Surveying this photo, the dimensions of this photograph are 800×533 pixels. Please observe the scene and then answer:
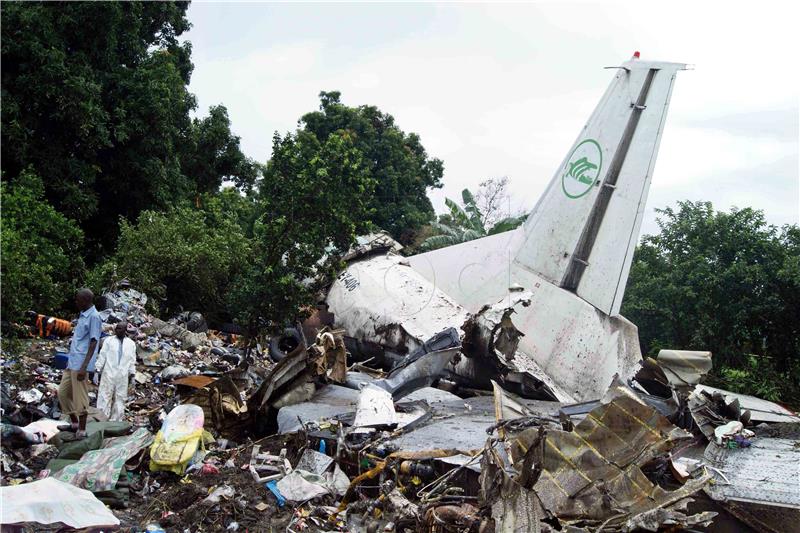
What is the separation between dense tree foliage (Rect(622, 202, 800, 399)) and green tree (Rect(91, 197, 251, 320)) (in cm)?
1035

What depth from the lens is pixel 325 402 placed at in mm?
10297

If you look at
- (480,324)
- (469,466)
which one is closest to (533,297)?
(480,324)

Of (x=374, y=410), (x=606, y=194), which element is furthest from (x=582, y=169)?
(x=374, y=410)

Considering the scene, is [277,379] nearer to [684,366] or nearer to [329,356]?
[329,356]

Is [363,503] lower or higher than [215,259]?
lower

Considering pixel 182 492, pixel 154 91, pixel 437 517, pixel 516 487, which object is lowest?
pixel 182 492

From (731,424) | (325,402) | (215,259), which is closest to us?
(731,424)

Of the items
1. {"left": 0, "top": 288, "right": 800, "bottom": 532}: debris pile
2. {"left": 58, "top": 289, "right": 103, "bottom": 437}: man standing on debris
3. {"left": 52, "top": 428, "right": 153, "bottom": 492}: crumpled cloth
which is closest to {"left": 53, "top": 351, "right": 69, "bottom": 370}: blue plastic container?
{"left": 0, "top": 288, "right": 800, "bottom": 532}: debris pile

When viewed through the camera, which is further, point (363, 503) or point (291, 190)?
point (291, 190)

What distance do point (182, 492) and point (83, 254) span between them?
13566mm

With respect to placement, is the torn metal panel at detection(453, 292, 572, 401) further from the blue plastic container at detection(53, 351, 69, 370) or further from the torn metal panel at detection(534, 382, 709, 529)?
the blue plastic container at detection(53, 351, 69, 370)

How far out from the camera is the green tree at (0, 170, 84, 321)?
1046 cm

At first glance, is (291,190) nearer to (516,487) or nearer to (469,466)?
(469,466)

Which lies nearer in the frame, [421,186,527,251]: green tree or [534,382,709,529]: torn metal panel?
[534,382,709,529]: torn metal panel
